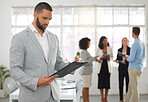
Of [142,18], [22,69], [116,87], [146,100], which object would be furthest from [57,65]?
[142,18]

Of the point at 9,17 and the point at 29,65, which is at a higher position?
the point at 9,17

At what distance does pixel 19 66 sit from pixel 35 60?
0.14 meters

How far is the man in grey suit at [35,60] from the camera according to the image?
5.53 ft

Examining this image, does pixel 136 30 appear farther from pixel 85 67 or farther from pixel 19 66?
pixel 19 66

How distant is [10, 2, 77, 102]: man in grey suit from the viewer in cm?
169

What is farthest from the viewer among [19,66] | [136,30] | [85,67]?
[85,67]

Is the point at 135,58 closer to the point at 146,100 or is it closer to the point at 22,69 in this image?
the point at 146,100

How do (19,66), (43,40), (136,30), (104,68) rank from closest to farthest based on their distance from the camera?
(19,66)
(43,40)
(136,30)
(104,68)

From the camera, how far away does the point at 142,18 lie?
22.7 feet

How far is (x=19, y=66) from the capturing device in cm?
170

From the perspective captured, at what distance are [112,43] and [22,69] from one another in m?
5.42

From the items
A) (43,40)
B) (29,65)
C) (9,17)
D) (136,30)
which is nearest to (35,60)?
(29,65)

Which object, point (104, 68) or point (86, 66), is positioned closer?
point (86, 66)

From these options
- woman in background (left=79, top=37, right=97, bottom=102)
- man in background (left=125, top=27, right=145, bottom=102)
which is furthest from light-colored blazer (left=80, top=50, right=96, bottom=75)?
man in background (left=125, top=27, right=145, bottom=102)
